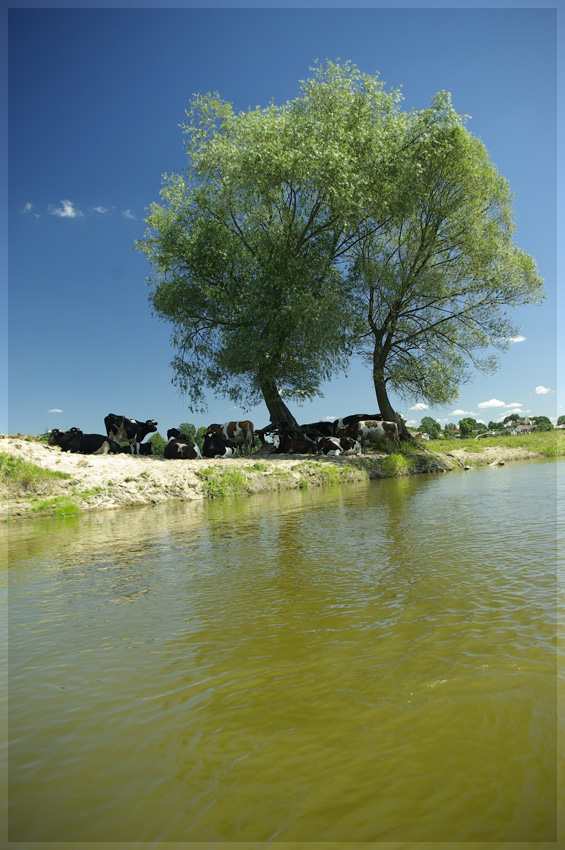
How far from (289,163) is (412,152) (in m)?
6.01

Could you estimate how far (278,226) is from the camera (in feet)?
73.8

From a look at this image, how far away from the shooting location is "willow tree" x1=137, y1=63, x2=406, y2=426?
19375 millimetres

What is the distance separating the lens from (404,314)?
24281 mm

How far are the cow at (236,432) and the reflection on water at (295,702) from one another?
18.4 m

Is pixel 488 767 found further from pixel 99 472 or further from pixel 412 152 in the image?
pixel 412 152

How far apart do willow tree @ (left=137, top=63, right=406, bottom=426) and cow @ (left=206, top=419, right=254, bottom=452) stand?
167 cm

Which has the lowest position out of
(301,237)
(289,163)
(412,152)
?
(301,237)

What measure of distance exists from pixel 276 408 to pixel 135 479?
11854 mm

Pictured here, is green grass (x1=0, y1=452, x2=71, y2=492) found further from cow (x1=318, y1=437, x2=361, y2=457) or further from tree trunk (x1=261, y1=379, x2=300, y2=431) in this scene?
tree trunk (x1=261, y1=379, x2=300, y2=431)

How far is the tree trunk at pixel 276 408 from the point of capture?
77.3 ft

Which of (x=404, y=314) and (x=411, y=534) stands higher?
(x=404, y=314)

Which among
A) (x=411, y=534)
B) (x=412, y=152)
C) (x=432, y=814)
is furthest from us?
(x=412, y=152)

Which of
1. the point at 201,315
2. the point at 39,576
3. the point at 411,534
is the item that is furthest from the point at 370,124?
the point at 39,576

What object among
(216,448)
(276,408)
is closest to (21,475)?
(216,448)
